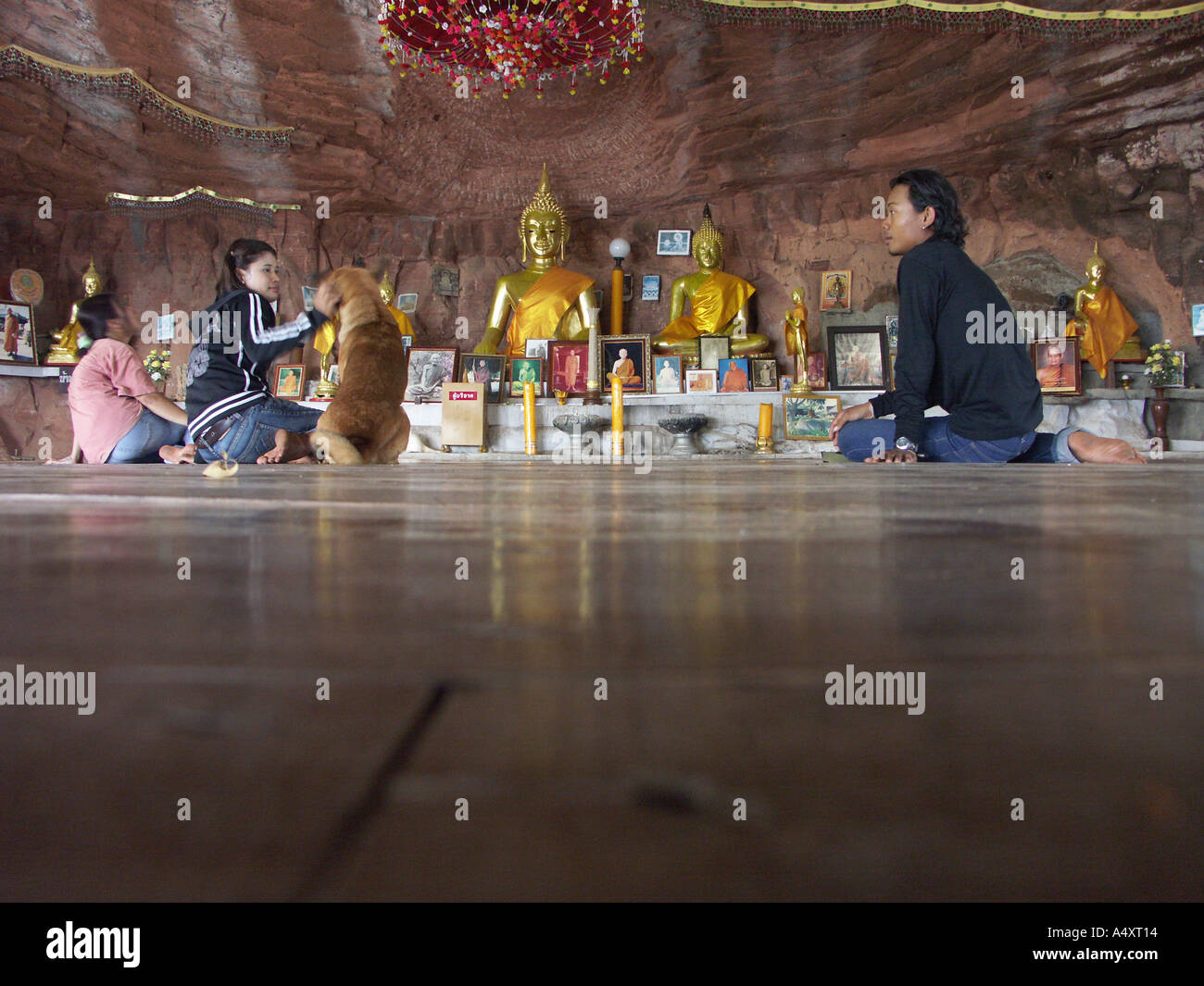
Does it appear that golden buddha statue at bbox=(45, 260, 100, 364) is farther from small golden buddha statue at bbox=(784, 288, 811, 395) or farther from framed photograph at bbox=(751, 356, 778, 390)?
small golden buddha statue at bbox=(784, 288, 811, 395)

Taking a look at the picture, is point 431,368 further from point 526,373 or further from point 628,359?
point 628,359

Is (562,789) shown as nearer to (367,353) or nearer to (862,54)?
(367,353)

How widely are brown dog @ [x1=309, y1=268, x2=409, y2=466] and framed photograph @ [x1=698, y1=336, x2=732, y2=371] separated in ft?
15.6

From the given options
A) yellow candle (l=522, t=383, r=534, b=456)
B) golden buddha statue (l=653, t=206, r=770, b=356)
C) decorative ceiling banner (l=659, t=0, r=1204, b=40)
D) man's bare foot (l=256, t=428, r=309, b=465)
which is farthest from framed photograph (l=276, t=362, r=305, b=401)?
man's bare foot (l=256, t=428, r=309, b=465)

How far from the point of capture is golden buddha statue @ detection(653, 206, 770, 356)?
7.06m

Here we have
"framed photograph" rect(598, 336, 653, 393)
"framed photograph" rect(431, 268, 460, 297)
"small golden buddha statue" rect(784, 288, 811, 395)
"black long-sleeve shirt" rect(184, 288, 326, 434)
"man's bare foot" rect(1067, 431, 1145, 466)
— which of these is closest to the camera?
"man's bare foot" rect(1067, 431, 1145, 466)

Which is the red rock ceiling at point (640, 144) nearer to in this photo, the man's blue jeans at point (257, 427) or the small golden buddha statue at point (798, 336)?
the small golden buddha statue at point (798, 336)

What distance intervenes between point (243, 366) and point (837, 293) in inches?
229

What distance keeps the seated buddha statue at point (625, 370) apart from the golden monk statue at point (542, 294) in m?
0.47

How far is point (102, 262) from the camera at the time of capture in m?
7.87

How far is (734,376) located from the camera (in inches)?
265

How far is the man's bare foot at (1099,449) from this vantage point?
215 cm

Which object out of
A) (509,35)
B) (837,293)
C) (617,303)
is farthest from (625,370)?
(509,35)
